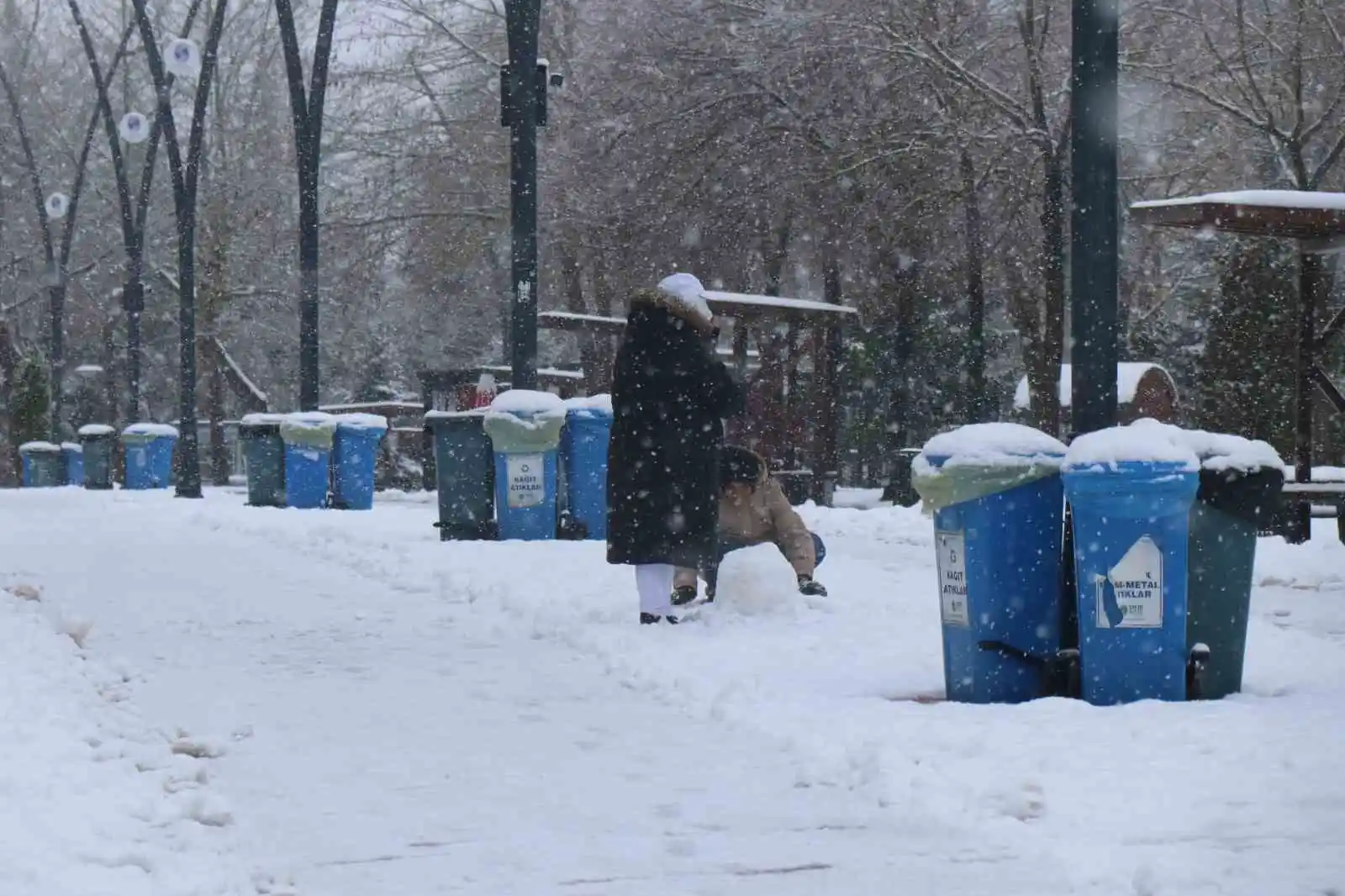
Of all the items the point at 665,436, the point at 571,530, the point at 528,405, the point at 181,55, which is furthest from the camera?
the point at 181,55

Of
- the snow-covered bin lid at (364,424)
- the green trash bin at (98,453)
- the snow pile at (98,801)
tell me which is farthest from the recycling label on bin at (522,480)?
the green trash bin at (98,453)

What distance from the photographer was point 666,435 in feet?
35.3

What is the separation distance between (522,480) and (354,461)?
7.99m

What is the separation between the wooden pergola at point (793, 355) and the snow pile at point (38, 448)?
19.5 m

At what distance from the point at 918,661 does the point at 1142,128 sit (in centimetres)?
2188

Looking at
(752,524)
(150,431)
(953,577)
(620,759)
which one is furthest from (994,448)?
(150,431)

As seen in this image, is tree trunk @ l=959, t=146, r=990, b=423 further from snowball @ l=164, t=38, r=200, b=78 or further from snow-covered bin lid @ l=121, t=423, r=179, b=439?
snow-covered bin lid @ l=121, t=423, r=179, b=439

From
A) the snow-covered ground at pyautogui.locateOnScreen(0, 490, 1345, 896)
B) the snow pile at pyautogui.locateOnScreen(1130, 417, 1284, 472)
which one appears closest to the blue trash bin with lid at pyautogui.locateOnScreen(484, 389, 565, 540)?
the snow-covered ground at pyautogui.locateOnScreen(0, 490, 1345, 896)

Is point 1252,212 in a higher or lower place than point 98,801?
higher

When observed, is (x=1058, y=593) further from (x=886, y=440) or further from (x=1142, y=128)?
(x=1142, y=128)

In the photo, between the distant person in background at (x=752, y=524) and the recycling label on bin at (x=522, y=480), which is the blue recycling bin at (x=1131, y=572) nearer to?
the distant person in background at (x=752, y=524)

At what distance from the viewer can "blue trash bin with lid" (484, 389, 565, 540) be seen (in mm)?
17203

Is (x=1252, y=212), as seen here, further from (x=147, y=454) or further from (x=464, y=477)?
(x=147, y=454)

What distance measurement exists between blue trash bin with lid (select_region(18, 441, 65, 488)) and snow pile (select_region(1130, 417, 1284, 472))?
3644 cm
